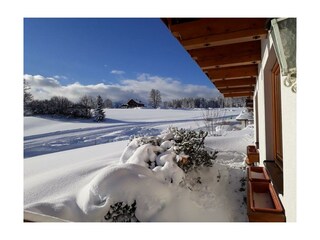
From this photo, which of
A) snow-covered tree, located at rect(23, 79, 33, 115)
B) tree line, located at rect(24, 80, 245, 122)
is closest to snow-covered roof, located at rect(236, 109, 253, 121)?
tree line, located at rect(24, 80, 245, 122)

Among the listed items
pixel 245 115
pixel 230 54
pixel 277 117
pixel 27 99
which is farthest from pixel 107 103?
pixel 245 115

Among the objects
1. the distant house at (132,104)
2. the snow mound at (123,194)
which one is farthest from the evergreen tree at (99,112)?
the snow mound at (123,194)

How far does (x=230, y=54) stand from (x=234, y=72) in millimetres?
661

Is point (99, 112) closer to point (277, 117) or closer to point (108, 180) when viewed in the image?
point (108, 180)

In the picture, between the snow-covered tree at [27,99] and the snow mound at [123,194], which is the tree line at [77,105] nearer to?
the snow-covered tree at [27,99]

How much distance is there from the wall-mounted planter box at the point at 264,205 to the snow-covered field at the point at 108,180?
0.23 meters

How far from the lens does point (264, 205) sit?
1.45m

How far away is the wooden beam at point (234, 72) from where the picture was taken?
2414 mm
